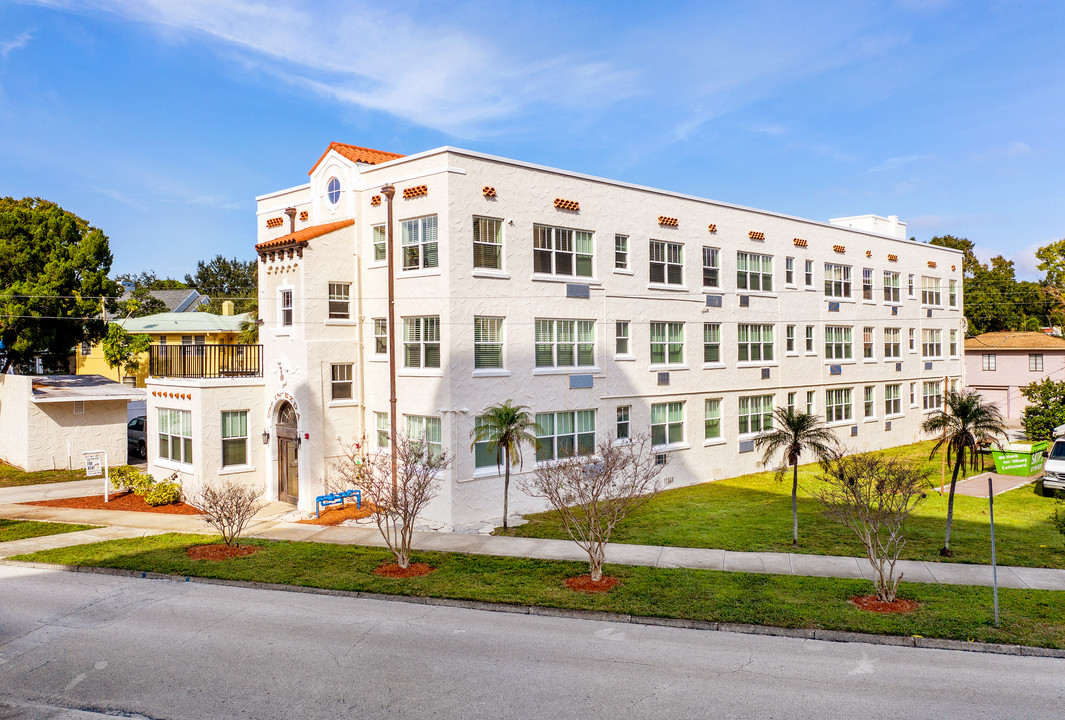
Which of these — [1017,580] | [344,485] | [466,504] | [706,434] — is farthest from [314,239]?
[1017,580]

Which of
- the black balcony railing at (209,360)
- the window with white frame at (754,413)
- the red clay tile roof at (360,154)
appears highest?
the red clay tile roof at (360,154)

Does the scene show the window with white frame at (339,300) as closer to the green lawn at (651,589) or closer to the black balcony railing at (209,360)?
the black balcony railing at (209,360)

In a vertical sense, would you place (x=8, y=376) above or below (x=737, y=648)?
above

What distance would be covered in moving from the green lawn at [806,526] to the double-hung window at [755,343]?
610cm

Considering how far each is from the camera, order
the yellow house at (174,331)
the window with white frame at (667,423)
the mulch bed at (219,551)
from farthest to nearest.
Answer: the yellow house at (174,331) < the window with white frame at (667,423) < the mulch bed at (219,551)

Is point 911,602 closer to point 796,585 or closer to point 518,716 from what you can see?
point 796,585

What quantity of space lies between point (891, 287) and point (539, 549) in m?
29.8

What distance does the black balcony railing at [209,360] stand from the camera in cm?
2492

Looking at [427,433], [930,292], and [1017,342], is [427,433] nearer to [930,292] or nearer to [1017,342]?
[930,292]

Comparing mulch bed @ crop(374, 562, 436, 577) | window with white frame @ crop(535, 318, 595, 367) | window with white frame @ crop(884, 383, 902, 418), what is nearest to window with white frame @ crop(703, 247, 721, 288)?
window with white frame @ crop(535, 318, 595, 367)

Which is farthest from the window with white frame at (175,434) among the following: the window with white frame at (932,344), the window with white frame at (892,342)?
the window with white frame at (932,344)

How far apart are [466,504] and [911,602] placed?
39.5 ft

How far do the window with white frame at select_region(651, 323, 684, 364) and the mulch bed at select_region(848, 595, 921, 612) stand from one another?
14.3 meters

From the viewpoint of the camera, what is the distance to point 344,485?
77.4 feet
